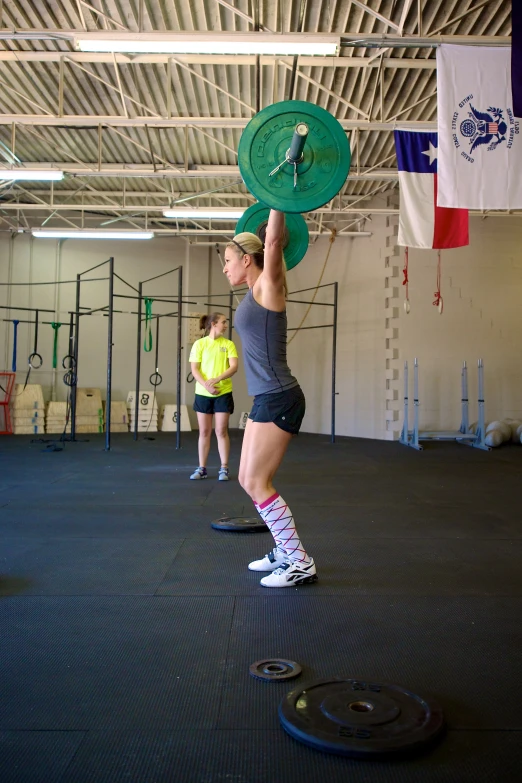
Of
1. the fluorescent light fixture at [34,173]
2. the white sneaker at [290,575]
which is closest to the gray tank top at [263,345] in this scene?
the white sneaker at [290,575]

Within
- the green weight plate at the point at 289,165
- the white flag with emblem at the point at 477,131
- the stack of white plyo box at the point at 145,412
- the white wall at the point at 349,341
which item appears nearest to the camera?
the green weight plate at the point at 289,165

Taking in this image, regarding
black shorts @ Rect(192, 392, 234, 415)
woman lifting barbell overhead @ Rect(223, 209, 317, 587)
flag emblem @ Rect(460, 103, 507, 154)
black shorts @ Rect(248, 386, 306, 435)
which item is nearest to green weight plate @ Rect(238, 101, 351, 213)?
woman lifting barbell overhead @ Rect(223, 209, 317, 587)

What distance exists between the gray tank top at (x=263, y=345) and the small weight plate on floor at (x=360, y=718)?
0.99m

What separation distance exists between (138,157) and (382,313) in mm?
4273

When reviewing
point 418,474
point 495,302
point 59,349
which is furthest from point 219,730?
point 59,349

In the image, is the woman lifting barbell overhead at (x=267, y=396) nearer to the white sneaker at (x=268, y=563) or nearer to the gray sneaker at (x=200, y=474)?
the white sneaker at (x=268, y=563)

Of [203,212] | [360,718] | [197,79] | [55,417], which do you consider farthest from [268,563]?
→ [55,417]

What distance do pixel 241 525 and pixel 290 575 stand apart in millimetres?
858

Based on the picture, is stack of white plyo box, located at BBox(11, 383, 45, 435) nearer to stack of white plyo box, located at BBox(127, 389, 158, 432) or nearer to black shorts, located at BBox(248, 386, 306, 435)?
stack of white plyo box, located at BBox(127, 389, 158, 432)

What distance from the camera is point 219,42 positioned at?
14.8ft

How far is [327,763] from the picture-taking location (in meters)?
1.10

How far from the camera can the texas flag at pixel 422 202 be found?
5648 millimetres

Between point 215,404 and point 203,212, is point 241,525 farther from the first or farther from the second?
point 203,212

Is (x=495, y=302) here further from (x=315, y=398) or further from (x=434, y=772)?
(x=434, y=772)
